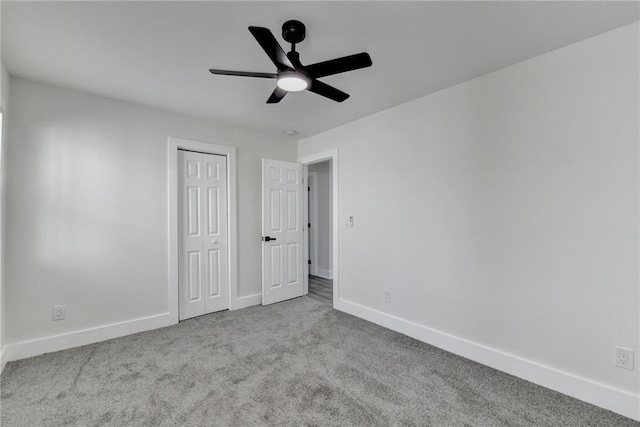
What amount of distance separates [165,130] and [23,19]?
4.95 ft

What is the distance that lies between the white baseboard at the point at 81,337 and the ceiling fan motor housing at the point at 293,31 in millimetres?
3042

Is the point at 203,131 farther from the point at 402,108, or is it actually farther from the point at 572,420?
the point at 572,420

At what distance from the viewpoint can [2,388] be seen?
2025mm

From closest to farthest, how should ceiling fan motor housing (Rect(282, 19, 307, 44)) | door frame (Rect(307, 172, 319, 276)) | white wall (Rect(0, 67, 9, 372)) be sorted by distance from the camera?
ceiling fan motor housing (Rect(282, 19, 307, 44)) < white wall (Rect(0, 67, 9, 372)) < door frame (Rect(307, 172, 319, 276))

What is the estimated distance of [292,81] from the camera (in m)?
1.77

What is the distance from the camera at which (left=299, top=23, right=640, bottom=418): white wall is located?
182 centimetres

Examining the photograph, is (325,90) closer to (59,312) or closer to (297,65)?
(297,65)

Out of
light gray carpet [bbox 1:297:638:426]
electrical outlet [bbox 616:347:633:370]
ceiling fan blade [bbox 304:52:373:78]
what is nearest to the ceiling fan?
ceiling fan blade [bbox 304:52:373:78]

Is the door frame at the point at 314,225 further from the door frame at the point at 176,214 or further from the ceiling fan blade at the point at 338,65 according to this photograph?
the ceiling fan blade at the point at 338,65

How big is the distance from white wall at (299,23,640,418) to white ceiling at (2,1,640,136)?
265mm

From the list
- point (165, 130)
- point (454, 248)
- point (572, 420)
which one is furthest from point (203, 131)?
point (572, 420)

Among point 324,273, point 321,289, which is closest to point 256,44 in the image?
point 321,289

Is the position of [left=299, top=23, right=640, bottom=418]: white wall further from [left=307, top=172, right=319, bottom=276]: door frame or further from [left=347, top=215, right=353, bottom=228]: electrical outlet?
[left=307, top=172, right=319, bottom=276]: door frame

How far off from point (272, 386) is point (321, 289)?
8.77ft
